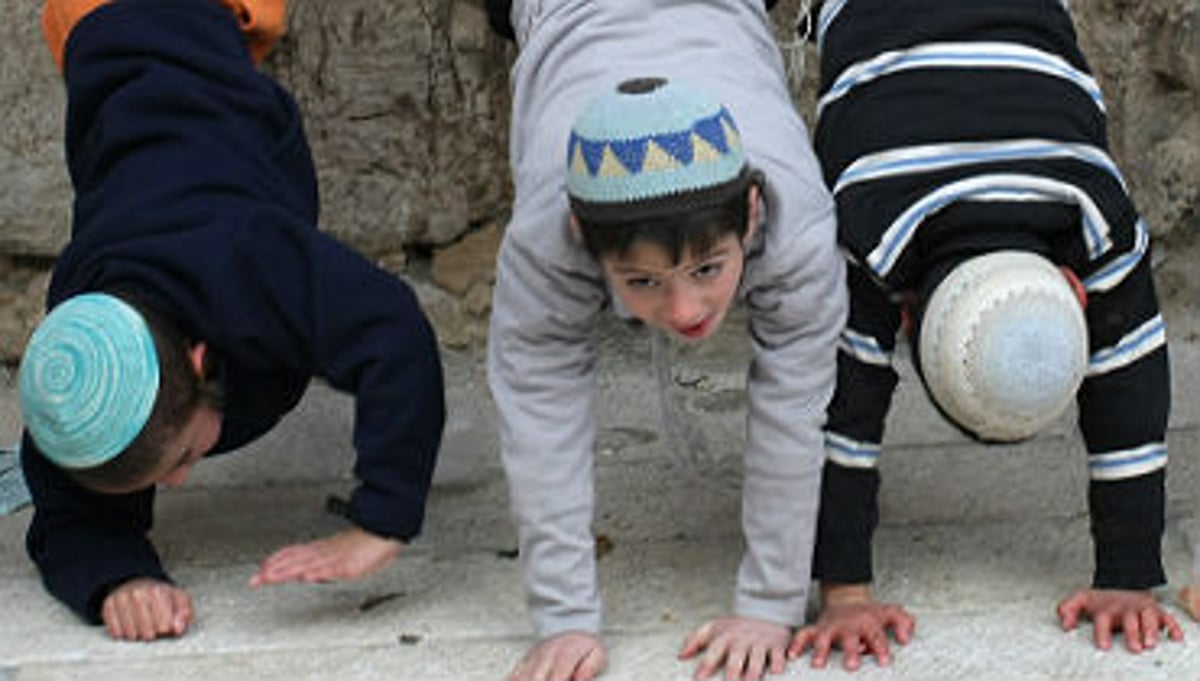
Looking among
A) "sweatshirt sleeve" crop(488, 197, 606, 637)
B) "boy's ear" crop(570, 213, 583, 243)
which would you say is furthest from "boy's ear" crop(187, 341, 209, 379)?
"boy's ear" crop(570, 213, 583, 243)

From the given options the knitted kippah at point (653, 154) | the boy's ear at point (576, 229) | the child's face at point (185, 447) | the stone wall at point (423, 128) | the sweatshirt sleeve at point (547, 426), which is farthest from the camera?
the stone wall at point (423, 128)

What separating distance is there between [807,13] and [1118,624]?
0.93 m

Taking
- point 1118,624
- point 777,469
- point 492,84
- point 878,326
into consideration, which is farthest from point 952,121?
point 492,84

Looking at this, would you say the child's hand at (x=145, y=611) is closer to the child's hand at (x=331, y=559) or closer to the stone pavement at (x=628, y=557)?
the stone pavement at (x=628, y=557)

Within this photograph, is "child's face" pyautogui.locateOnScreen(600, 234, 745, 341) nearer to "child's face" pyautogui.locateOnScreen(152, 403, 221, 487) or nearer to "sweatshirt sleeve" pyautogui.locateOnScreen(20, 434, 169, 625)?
"child's face" pyautogui.locateOnScreen(152, 403, 221, 487)

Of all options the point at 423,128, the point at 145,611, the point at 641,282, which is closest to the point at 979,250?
the point at 641,282

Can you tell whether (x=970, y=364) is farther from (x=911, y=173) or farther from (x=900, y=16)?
(x=900, y=16)

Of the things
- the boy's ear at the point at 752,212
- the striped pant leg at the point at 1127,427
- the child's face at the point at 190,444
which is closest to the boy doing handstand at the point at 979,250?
the striped pant leg at the point at 1127,427

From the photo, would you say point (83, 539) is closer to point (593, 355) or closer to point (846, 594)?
point (593, 355)

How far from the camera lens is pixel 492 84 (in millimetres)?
3447

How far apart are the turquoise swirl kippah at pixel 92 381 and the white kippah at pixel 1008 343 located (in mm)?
901

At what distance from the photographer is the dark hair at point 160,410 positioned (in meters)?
2.48

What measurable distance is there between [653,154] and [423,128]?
52.0 inches

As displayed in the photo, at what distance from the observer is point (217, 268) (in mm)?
2566
